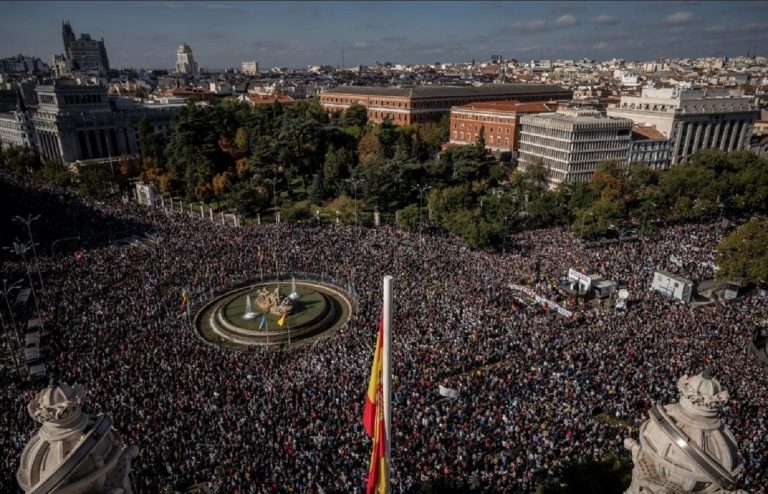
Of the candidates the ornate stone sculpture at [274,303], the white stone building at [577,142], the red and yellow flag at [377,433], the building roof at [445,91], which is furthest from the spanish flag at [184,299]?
the building roof at [445,91]

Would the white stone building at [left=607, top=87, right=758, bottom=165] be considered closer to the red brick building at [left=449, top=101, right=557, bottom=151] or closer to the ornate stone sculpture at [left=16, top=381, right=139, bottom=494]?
the red brick building at [left=449, top=101, right=557, bottom=151]

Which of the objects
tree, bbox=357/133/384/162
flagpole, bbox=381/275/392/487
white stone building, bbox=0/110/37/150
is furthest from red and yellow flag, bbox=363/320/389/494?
white stone building, bbox=0/110/37/150

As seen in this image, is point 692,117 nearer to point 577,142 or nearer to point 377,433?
point 577,142

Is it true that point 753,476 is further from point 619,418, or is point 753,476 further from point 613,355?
point 613,355

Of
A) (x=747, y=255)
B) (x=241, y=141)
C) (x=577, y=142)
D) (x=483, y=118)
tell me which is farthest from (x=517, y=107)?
(x=747, y=255)

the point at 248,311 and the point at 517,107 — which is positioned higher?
the point at 517,107

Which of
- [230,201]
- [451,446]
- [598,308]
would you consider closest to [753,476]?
[451,446]
